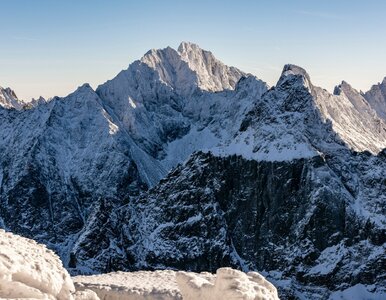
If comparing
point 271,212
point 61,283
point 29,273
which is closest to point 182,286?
point 61,283

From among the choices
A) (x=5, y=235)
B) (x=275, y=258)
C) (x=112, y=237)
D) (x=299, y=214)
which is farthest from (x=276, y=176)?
(x=5, y=235)

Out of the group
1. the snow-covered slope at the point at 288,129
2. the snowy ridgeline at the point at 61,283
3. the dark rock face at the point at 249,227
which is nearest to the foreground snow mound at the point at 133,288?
the snowy ridgeline at the point at 61,283

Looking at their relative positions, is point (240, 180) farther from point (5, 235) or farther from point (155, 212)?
point (5, 235)

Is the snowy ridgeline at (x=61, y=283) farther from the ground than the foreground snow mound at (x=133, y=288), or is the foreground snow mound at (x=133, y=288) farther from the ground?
the snowy ridgeline at (x=61, y=283)

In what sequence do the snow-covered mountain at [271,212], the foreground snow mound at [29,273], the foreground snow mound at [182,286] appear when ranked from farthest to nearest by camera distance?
1. the snow-covered mountain at [271,212]
2. the foreground snow mound at [182,286]
3. the foreground snow mound at [29,273]

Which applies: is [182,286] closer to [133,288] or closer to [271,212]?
[133,288]

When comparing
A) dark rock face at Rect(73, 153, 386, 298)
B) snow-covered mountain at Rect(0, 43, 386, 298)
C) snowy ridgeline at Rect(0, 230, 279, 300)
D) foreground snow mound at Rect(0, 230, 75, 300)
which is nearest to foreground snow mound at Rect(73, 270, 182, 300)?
snowy ridgeline at Rect(0, 230, 279, 300)

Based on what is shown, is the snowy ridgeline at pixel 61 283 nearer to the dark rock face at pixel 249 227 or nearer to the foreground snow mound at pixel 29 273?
the foreground snow mound at pixel 29 273
